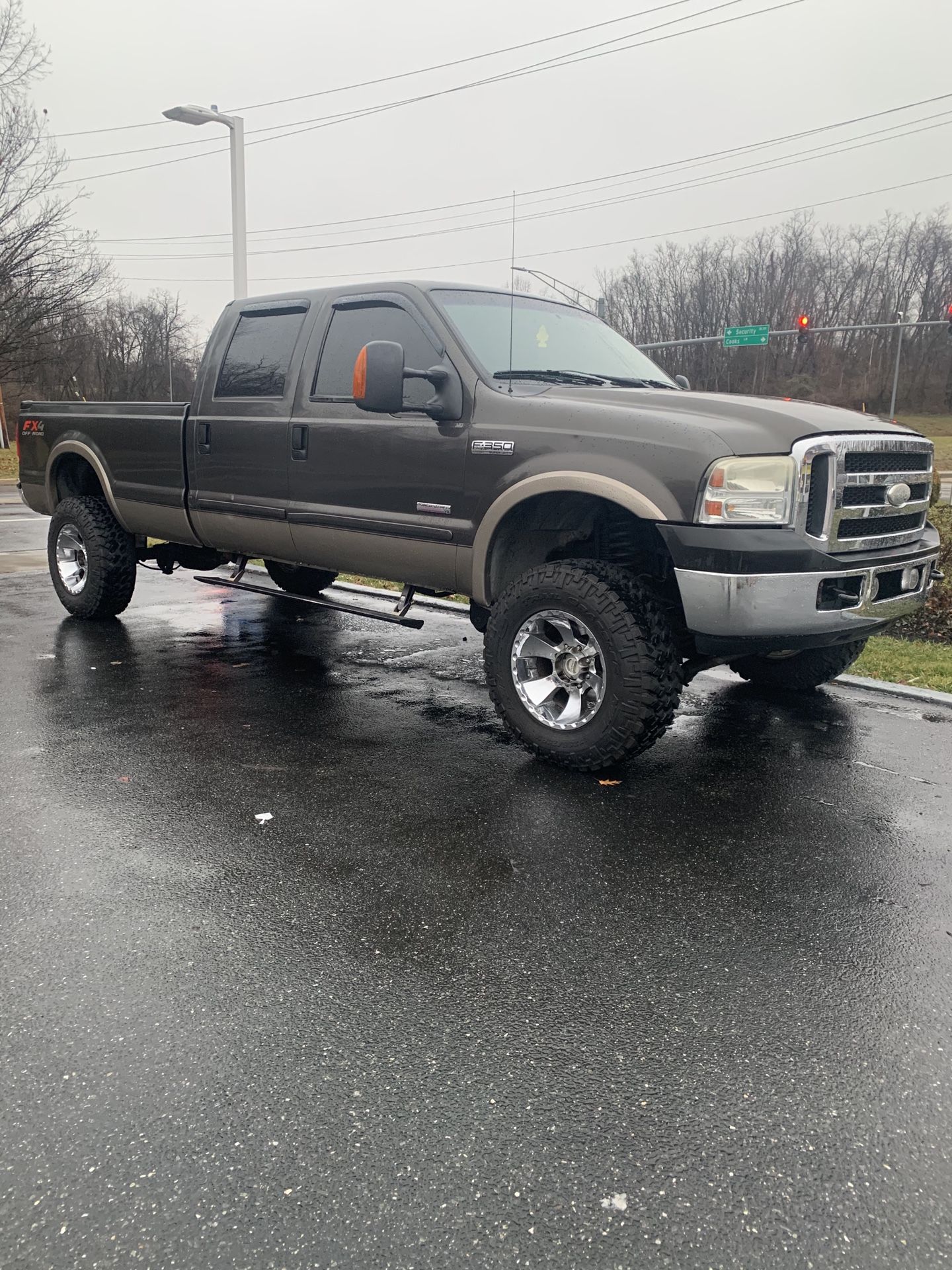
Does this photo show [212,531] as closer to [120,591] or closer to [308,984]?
[120,591]

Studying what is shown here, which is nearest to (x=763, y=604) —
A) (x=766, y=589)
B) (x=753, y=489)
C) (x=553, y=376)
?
(x=766, y=589)

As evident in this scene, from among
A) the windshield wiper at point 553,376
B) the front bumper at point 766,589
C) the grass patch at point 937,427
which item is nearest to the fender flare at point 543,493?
the front bumper at point 766,589

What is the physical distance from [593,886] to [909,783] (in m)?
1.91

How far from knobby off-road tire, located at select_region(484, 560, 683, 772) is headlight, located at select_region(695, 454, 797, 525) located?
1.88 feet

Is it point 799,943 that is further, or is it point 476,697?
point 476,697

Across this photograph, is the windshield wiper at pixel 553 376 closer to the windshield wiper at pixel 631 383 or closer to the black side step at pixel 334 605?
the windshield wiper at pixel 631 383

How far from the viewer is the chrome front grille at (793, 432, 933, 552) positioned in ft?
13.0

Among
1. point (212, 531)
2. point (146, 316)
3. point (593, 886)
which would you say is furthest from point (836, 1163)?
point (146, 316)

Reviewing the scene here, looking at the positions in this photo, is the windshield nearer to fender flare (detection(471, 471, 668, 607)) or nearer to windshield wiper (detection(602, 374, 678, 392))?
windshield wiper (detection(602, 374, 678, 392))

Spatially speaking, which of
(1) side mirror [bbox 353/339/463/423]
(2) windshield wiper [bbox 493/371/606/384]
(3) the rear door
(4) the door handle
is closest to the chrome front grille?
(2) windshield wiper [bbox 493/371/606/384]

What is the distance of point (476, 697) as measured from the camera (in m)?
5.77

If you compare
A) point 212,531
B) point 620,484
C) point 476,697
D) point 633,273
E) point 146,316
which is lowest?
point 476,697

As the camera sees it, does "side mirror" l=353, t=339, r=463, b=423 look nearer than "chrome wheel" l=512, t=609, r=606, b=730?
No

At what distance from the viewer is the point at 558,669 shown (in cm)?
451
